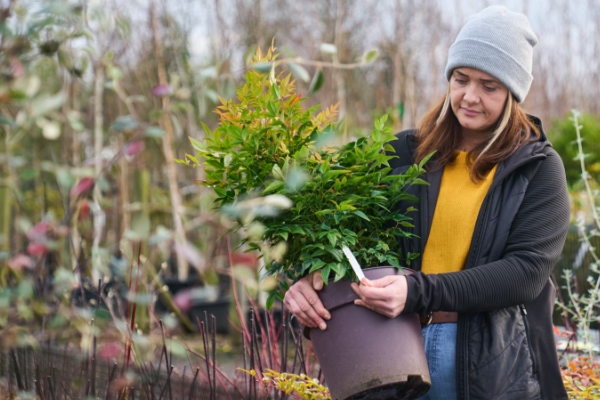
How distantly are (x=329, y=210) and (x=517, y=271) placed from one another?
18.7 inches

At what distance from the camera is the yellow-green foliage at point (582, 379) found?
6.83 ft

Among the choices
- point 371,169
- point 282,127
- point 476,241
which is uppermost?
point 282,127

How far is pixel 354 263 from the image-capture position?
1573mm

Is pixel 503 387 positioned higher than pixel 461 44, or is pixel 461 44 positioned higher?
pixel 461 44

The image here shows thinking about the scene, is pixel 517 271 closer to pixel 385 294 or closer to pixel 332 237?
pixel 385 294

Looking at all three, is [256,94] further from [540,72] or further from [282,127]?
[540,72]

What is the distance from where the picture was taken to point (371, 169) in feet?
5.68

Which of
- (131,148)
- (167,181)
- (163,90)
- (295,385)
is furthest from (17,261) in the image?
(167,181)

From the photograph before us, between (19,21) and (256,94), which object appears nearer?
(19,21)

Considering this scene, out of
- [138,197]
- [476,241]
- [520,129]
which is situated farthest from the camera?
[138,197]

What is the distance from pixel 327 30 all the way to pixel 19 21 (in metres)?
9.00

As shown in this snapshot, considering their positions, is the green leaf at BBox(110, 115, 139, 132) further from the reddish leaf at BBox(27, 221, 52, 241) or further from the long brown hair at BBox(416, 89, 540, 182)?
the long brown hair at BBox(416, 89, 540, 182)

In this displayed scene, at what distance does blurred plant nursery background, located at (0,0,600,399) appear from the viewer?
43.4 inches

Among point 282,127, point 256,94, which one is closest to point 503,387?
point 282,127
